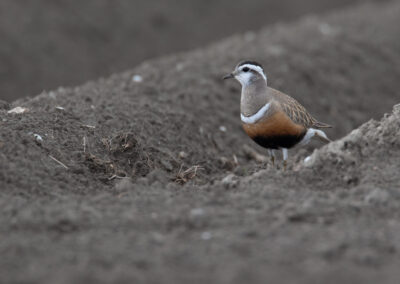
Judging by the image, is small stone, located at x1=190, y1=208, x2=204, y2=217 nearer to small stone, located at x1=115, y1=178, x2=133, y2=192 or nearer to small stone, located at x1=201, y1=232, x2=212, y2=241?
small stone, located at x1=201, y1=232, x2=212, y2=241

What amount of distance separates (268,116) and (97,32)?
12.3 meters

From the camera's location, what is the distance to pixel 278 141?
7.30m

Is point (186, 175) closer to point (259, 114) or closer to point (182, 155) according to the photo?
point (182, 155)

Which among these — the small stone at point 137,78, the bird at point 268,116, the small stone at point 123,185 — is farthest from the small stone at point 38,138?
the small stone at point 137,78

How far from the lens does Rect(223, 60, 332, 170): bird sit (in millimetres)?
7172

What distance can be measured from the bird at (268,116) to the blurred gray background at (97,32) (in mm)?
9364

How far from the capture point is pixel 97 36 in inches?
728

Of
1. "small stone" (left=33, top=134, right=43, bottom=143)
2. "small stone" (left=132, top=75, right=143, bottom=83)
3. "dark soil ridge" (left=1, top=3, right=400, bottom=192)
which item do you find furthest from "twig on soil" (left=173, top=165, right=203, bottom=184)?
"small stone" (left=132, top=75, right=143, bottom=83)

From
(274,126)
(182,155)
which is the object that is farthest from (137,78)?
(274,126)

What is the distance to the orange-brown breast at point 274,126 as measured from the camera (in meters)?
7.15

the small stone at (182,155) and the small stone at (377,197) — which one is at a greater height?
the small stone at (182,155)

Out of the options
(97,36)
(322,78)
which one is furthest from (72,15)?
(322,78)

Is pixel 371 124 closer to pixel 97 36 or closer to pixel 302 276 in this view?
pixel 302 276

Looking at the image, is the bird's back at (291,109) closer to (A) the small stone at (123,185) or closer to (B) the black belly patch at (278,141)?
(B) the black belly patch at (278,141)
